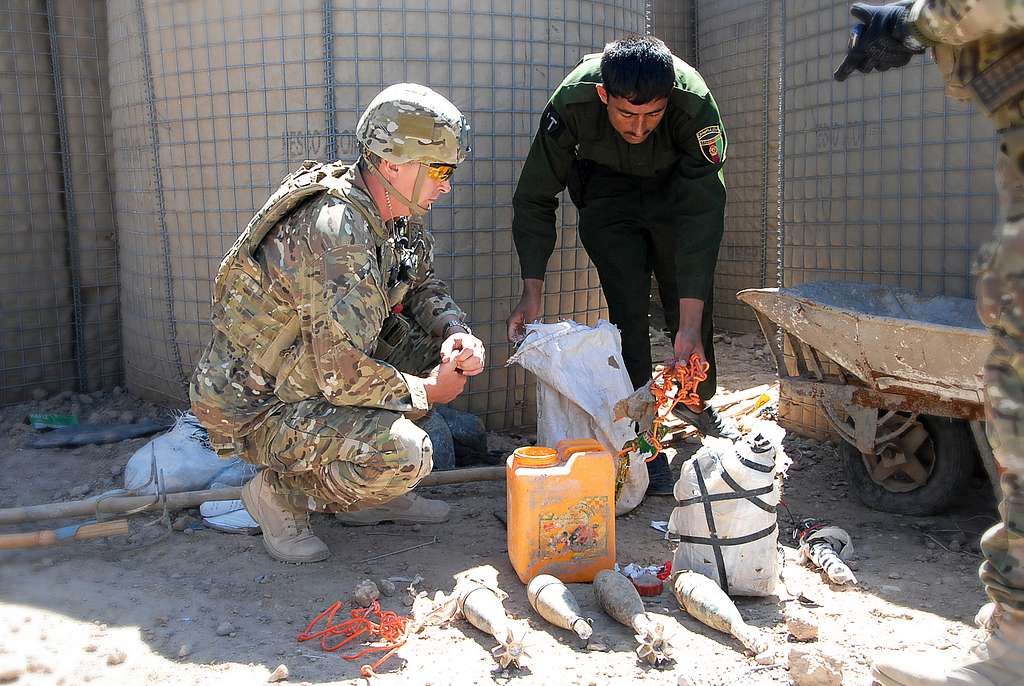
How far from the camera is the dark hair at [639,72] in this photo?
341 cm

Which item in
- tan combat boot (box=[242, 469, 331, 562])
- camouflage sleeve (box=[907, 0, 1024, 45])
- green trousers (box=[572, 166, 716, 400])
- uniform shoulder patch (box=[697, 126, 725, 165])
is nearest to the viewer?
camouflage sleeve (box=[907, 0, 1024, 45])

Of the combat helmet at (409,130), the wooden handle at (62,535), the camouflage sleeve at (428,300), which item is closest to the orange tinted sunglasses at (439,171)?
the combat helmet at (409,130)

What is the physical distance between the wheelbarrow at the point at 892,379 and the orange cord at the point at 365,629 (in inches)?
70.4

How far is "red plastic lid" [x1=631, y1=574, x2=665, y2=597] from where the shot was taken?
2.90 metres

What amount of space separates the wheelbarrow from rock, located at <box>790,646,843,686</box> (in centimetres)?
112

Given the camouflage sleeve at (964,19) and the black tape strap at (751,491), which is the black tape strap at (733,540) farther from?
the camouflage sleeve at (964,19)

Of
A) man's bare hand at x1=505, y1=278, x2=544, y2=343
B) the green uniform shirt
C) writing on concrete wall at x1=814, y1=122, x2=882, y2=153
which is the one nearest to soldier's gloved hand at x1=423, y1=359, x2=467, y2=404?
man's bare hand at x1=505, y1=278, x2=544, y2=343

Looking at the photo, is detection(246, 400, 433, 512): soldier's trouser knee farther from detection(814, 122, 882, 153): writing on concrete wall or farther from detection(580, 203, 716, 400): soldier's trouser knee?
detection(814, 122, 882, 153): writing on concrete wall

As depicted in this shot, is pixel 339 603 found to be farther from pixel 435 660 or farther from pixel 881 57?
pixel 881 57

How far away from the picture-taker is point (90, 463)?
421 centimetres

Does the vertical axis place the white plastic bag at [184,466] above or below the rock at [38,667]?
above

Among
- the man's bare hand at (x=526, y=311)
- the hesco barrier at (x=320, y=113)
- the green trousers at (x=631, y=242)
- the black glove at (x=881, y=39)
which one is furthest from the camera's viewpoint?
the hesco barrier at (x=320, y=113)

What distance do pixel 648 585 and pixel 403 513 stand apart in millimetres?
1055

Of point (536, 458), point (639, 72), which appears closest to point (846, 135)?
point (639, 72)
